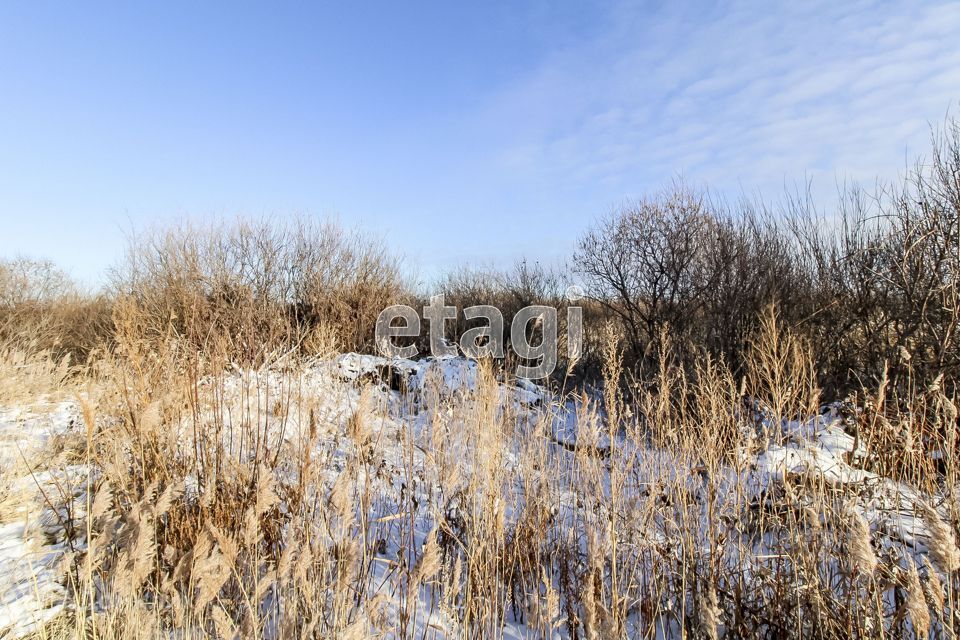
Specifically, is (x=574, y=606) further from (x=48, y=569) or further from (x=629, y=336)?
(x=629, y=336)

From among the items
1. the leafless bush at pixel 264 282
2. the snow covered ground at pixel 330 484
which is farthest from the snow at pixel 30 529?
the leafless bush at pixel 264 282

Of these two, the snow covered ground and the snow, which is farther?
the snow covered ground

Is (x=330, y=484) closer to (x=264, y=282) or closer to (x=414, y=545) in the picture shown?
(x=414, y=545)

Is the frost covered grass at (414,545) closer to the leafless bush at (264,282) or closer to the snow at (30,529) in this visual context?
the snow at (30,529)

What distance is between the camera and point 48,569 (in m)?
2.64

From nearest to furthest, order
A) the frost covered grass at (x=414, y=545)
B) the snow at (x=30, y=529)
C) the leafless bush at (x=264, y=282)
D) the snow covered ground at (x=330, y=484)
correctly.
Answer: the frost covered grass at (x=414, y=545) < the snow at (x=30, y=529) < the snow covered ground at (x=330, y=484) < the leafless bush at (x=264, y=282)

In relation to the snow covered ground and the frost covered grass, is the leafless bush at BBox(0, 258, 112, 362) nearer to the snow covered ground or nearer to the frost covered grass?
the snow covered ground

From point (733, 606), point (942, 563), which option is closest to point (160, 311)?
point (733, 606)

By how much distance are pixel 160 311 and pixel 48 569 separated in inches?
337

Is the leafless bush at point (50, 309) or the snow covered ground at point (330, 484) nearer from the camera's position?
the snow covered ground at point (330, 484)

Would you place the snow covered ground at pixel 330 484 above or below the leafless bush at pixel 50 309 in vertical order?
below

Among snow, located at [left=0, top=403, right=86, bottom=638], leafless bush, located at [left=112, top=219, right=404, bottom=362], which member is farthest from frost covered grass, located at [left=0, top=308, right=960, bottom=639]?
leafless bush, located at [left=112, top=219, right=404, bottom=362]

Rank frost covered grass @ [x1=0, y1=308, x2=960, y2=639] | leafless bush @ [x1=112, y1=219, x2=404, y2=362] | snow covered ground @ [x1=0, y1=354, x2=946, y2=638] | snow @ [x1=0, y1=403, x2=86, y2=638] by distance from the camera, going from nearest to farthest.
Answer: frost covered grass @ [x1=0, y1=308, x2=960, y2=639] < snow @ [x1=0, y1=403, x2=86, y2=638] < snow covered ground @ [x1=0, y1=354, x2=946, y2=638] < leafless bush @ [x1=112, y1=219, x2=404, y2=362]

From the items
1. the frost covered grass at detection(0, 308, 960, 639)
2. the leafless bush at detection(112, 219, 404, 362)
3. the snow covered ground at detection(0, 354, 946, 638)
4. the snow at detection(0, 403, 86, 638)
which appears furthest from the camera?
the leafless bush at detection(112, 219, 404, 362)
